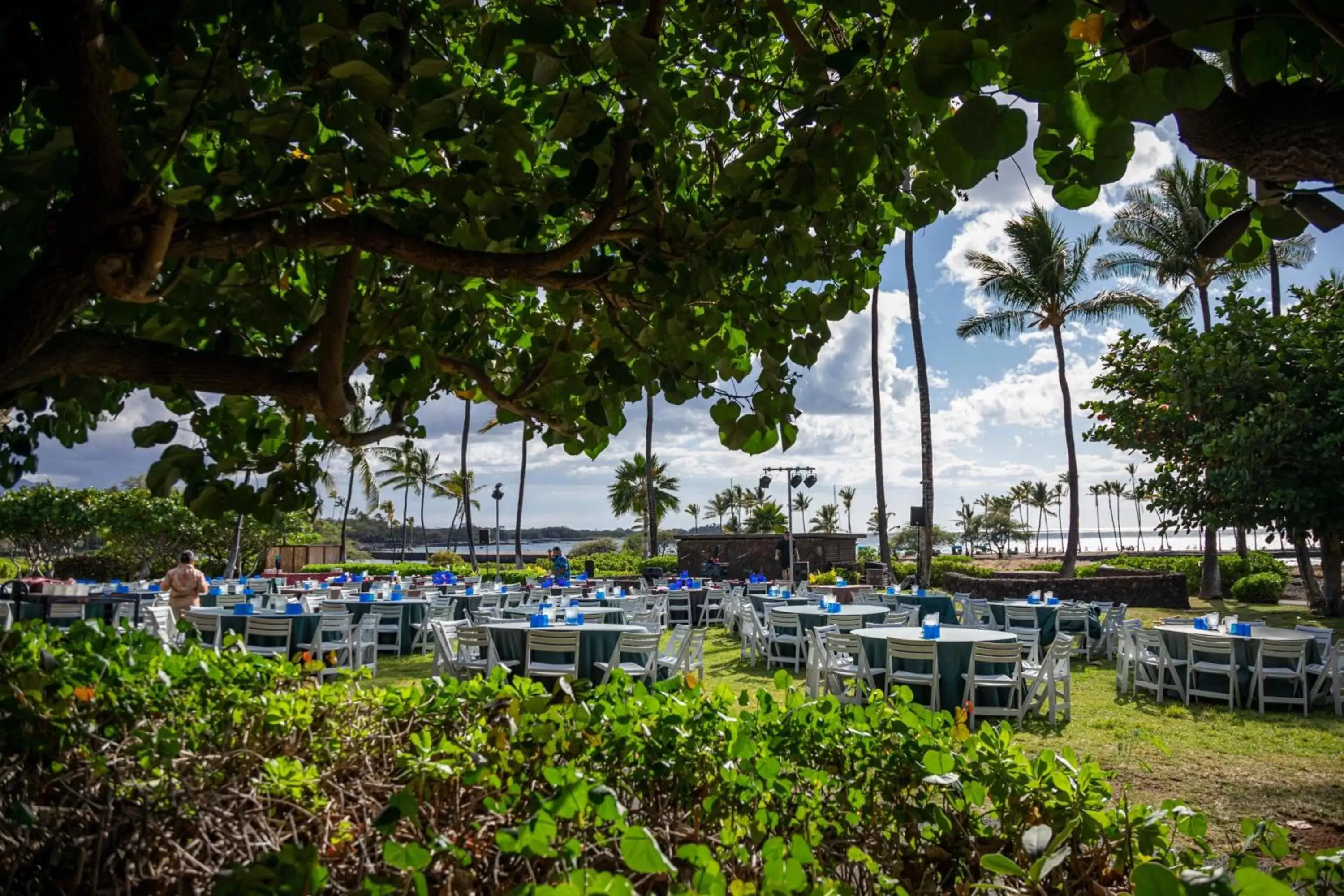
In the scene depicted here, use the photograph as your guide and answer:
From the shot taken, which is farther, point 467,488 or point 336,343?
point 467,488

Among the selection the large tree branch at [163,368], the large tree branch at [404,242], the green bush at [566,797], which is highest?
the large tree branch at [404,242]

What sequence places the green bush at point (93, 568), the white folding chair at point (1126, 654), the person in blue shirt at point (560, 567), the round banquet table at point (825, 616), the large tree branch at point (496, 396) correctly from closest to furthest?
the large tree branch at point (496, 396)
the white folding chair at point (1126, 654)
the round banquet table at point (825, 616)
the person in blue shirt at point (560, 567)
the green bush at point (93, 568)

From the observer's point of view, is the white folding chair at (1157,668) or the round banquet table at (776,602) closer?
the white folding chair at (1157,668)

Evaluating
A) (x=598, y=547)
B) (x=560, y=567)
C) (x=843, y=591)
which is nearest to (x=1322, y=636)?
(x=843, y=591)

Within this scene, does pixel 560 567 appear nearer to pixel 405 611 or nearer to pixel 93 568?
pixel 405 611

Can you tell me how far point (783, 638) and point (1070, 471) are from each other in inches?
623

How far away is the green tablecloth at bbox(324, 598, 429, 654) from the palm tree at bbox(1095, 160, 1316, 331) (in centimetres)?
1946

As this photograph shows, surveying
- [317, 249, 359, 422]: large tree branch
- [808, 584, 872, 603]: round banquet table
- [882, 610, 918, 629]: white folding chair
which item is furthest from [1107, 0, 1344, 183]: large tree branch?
[808, 584, 872, 603]: round banquet table

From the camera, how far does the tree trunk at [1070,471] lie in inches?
846

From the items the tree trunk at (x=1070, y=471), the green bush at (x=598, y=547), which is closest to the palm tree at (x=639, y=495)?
the green bush at (x=598, y=547)

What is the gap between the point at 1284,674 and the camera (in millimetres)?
7969

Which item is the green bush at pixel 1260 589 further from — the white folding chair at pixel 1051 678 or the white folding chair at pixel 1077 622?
the white folding chair at pixel 1051 678

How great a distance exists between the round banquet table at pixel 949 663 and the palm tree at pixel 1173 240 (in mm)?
16942

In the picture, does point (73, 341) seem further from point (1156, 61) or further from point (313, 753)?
point (1156, 61)
